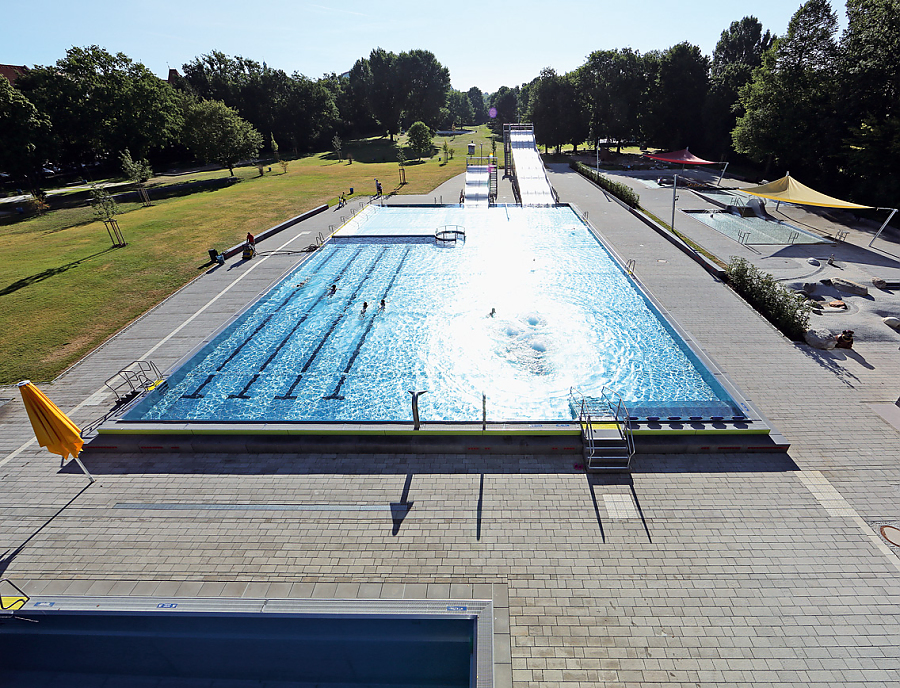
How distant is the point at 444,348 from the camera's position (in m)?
15.4

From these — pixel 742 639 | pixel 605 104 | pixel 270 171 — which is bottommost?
pixel 742 639

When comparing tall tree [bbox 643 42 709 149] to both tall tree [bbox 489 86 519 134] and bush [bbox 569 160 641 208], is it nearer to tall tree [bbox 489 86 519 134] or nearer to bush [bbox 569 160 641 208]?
bush [bbox 569 160 641 208]

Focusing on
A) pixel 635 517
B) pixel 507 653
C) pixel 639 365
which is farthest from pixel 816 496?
pixel 507 653

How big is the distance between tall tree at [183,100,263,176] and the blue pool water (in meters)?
39.4

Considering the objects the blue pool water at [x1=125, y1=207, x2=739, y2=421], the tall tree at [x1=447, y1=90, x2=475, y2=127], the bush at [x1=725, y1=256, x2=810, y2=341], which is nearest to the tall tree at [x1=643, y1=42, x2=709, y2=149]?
the blue pool water at [x1=125, y1=207, x2=739, y2=421]

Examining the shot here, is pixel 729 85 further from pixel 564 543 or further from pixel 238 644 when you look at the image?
pixel 238 644

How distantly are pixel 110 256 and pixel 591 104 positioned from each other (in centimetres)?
6370

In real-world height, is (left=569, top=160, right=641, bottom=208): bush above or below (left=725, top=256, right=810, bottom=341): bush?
above

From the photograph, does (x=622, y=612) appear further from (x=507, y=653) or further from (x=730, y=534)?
(x=730, y=534)

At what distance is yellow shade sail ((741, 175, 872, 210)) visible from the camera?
24297 millimetres

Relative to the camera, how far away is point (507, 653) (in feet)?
21.4

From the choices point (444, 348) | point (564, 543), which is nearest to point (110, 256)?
point (444, 348)

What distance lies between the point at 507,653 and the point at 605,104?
69063mm

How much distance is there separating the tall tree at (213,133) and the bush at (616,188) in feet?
143
